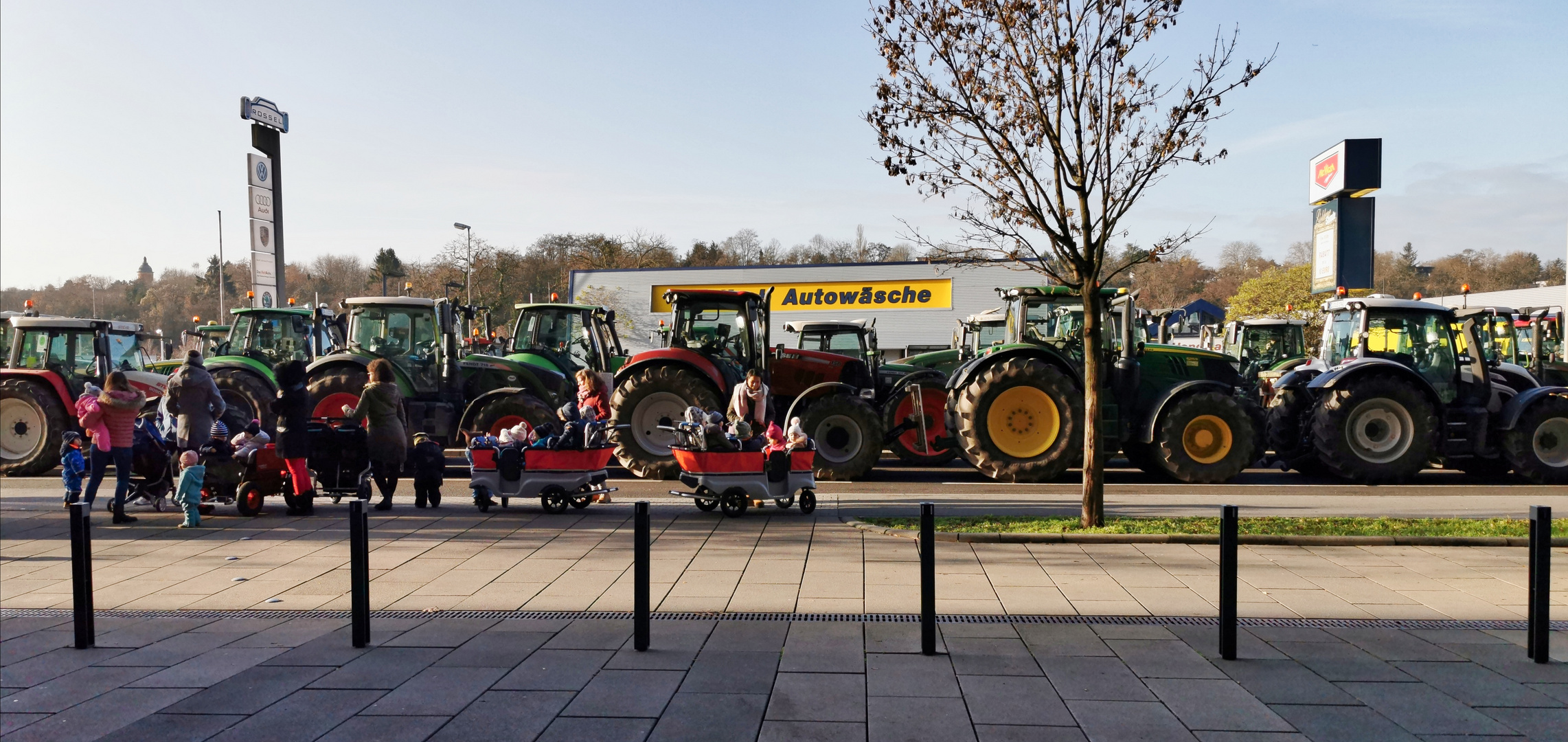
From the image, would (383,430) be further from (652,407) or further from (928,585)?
(928,585)

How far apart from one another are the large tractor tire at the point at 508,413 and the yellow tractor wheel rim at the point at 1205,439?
28.5 feet

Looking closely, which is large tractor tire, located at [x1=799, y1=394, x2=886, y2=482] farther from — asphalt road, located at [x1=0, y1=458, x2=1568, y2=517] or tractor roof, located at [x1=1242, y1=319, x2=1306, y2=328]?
tractor roof, located at [x1=1242, y1=319, x2=1306, y2=328]

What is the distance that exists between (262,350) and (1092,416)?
1350 centimetres

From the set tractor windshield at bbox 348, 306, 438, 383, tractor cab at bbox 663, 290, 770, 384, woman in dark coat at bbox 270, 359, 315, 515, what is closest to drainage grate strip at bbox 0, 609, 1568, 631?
woman in dark coat at bbox 270, 359, 315, 515

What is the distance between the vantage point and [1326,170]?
39.8 m

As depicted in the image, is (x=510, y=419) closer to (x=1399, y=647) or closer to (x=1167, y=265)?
(x=1399, y=647)

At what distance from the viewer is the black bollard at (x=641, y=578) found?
5.72m

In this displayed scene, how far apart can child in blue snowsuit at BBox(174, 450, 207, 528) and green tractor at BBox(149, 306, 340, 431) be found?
5135 mm

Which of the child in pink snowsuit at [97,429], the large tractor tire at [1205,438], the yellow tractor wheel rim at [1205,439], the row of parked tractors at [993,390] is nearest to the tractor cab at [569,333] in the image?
the row of parked tractors at [993,390]

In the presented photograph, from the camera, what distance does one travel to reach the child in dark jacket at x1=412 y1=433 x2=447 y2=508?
11.2 meters

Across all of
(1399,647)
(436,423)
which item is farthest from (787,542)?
(436,423)

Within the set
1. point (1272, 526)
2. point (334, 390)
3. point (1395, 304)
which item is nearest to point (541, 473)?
point (334, 390)

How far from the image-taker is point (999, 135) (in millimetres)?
9633

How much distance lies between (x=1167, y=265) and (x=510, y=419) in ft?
252
